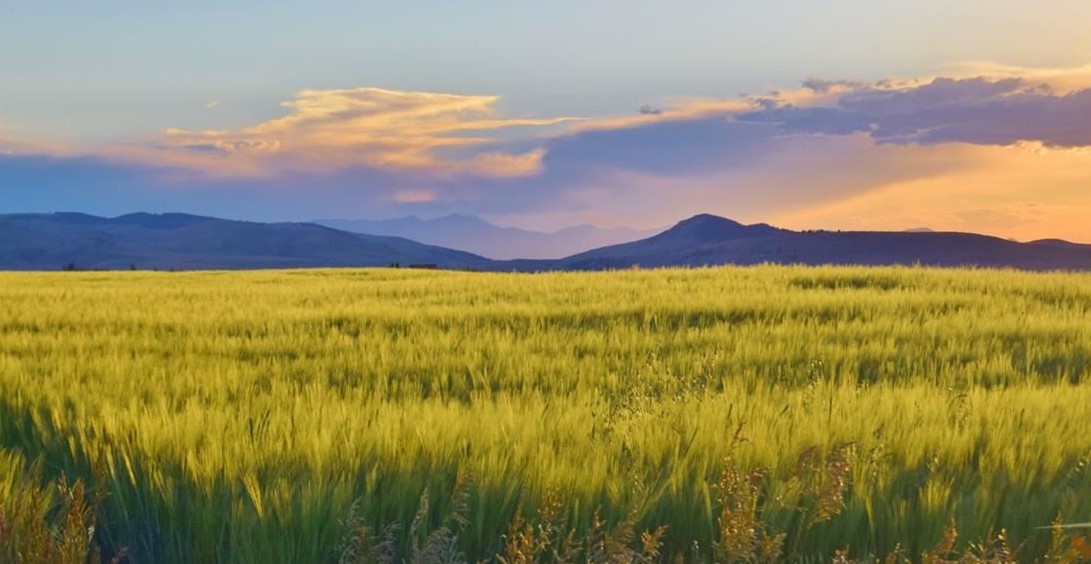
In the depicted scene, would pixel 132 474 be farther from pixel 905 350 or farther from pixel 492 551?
pixel 905 350

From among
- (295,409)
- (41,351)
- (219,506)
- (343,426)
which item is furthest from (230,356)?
(219,506)

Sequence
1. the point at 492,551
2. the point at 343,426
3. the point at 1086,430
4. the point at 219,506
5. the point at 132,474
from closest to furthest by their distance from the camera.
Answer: the point at 492,551 < the point at 219,506 < the point at 132,474 < the point at 343,426 < the point at 1086,430

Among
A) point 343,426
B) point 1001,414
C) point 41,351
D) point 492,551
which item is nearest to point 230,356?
point 41,351

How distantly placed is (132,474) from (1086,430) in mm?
3777

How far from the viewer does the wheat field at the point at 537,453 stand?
8.54ft

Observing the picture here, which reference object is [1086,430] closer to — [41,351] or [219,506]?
[219,506]

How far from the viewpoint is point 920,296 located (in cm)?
1260

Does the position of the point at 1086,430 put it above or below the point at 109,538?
above

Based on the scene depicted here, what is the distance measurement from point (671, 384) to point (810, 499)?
102 inches

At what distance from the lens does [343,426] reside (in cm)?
354

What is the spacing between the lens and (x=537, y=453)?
311 cm

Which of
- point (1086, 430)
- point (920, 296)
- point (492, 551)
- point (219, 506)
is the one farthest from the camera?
point (920, 296)

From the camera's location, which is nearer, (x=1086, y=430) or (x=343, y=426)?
(x=343, y=426)

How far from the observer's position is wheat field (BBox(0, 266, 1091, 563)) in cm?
260
